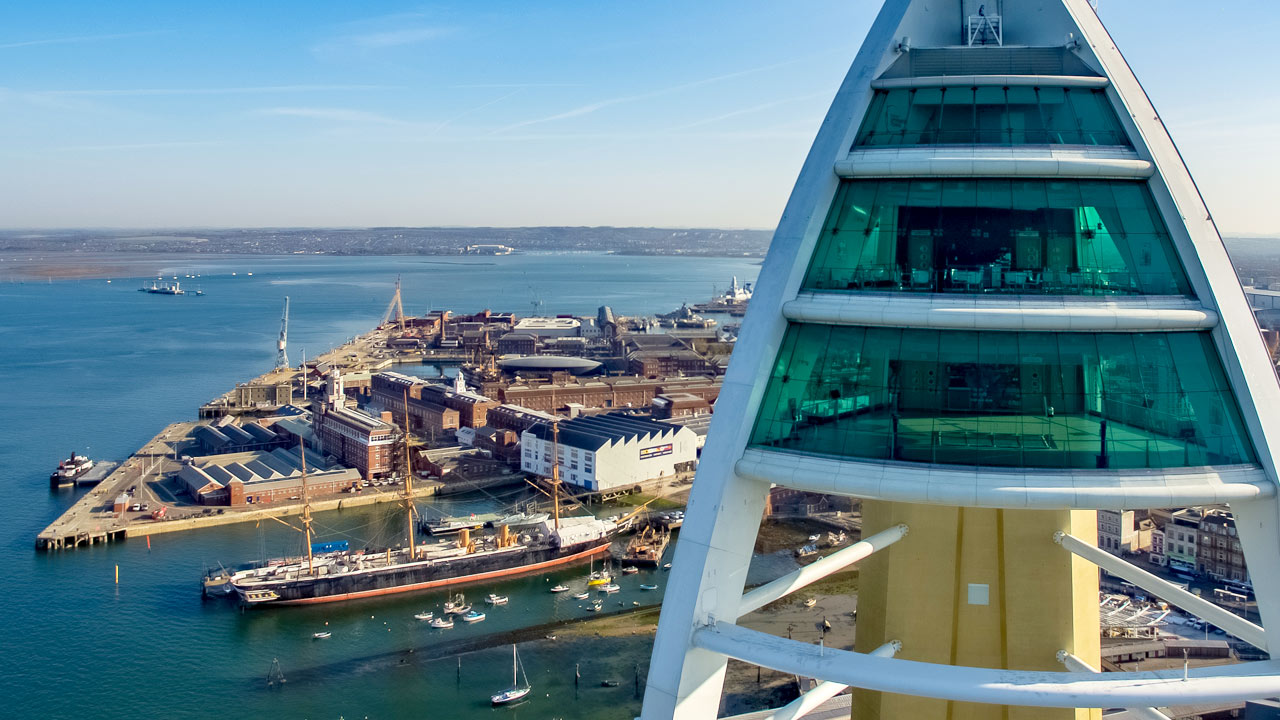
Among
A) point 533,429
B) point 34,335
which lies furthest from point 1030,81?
point 34,335

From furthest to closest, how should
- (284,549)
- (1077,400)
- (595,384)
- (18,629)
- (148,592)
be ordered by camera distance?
(595,384), (284,549), (148,592), (18,629), (1077,400)

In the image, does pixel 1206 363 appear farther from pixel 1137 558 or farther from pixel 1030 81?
pixel 1137 558

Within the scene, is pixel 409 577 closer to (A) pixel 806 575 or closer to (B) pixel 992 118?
(A) pixel 806 575

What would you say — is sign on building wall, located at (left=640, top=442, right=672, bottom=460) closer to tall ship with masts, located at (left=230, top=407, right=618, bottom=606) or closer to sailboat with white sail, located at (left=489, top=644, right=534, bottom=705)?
tall ship with masts, located at (left=230, top=407, right=618, bottom=606)

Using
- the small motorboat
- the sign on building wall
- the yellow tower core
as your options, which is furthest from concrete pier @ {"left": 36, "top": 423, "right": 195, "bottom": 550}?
the yellow tower core

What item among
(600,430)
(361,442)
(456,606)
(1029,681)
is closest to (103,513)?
(361,442)

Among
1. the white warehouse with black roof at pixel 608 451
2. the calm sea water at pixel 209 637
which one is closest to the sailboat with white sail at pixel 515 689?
the calm sea water at pixel 209 637

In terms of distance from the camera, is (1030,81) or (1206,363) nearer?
(1206,363)
